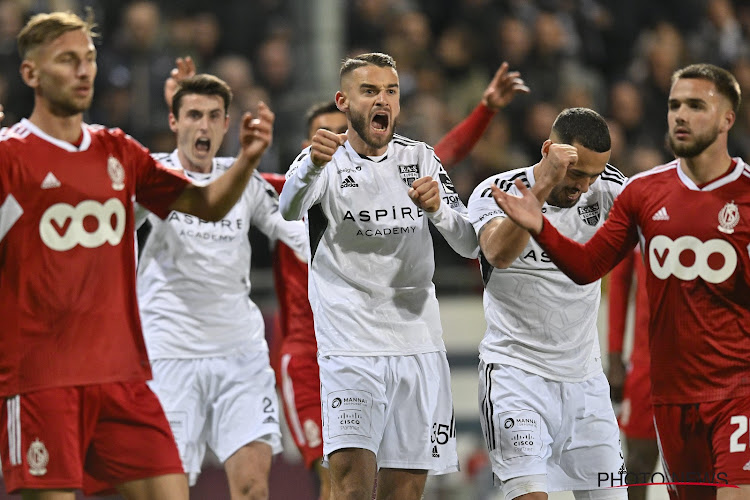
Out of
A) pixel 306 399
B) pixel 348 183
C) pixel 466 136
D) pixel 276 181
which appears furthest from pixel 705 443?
pixel 276 181

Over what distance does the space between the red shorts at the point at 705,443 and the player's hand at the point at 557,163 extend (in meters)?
1.23

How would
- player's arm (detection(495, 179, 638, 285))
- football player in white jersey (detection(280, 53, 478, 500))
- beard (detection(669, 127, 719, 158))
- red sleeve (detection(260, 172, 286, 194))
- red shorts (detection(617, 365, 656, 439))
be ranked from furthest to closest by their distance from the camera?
1. red shorts (detection(617, 365, 656, 439))
2. red sleeve (detection(260, 172, 286, 194))
3. football player in white jersey (detection(280, 53, 478, 500))
4. beard (detection(669, 127, 719, 158))
5. player's arm (detection(495, 179, 638, 285))

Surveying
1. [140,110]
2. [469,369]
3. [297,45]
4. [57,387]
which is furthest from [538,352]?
[297,45]

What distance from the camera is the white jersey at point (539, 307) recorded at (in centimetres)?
652

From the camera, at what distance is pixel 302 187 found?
20.6 feet

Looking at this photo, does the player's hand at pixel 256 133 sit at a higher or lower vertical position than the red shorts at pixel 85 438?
higher

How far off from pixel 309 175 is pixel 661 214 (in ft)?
5.74

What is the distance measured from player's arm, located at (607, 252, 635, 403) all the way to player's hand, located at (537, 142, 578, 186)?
2.40 m

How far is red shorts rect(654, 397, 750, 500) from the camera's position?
18.3ft

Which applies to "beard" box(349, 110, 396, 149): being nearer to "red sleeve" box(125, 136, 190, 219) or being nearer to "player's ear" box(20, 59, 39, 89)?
"red sleeve" box(125, 136, 190, 219)

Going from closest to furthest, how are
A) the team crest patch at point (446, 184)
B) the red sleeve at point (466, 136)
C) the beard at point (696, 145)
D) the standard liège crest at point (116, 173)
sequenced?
the standard liège crest at point (116, 173), the beard at point (696, 145), the team crest patch at point (446, 184), the red sleeve at point (466, 136)

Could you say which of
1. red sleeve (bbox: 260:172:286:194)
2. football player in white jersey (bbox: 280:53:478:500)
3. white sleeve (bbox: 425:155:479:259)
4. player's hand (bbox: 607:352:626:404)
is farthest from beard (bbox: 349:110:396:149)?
player's hand (bbox: 607:352:626:404)

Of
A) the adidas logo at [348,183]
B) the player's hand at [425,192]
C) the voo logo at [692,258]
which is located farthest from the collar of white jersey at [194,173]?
the voo logo at [692,258]

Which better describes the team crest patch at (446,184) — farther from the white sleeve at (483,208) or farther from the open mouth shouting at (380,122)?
the open mouth shouting at (380,122)
